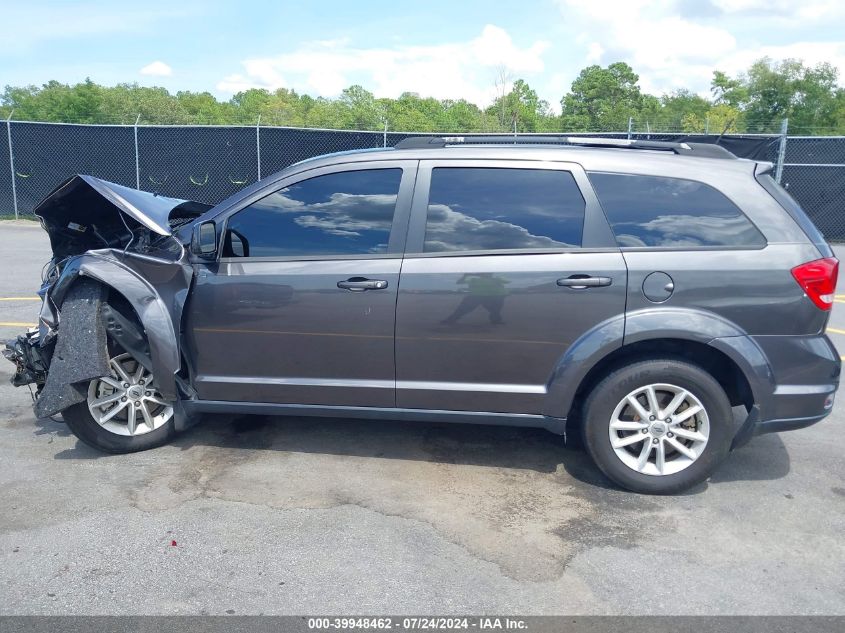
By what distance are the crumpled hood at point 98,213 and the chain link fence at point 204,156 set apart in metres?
10.7

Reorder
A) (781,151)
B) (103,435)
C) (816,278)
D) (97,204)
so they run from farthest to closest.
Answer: (781,151) → (97,204) → (103,435) → (816,278)

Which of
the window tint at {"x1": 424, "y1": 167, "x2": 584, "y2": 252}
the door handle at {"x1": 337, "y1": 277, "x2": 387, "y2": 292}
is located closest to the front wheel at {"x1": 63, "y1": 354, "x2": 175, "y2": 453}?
the door handle at {"x1": 337, "y1": 277, "x2": 387, "y2": 292}

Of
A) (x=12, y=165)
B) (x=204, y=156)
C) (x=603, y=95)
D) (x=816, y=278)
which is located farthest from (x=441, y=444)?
(x=603, y=95)

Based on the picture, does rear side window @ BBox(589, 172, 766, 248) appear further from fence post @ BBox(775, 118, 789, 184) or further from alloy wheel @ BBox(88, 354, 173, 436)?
fence post @ BBox(775, 118, 789, 184)

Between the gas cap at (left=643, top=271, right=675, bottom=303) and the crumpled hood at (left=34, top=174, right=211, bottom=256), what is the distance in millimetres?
2905

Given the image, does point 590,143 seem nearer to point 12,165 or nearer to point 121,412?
point 121,412

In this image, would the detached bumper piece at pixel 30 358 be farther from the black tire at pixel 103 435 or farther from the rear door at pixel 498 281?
the rear door at pixel 498 281

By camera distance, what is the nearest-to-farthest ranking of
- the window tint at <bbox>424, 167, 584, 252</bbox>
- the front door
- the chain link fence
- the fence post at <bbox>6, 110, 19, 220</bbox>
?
the window tint at <bbox>424, 167, 584, 252</bbox> < the front door < the chain link fence < the fence post at <bbox>6, 110, 19, 220</bbox>

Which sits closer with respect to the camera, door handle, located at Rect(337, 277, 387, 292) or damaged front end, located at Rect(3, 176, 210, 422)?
door handle, located at Rect(337, 277, 387, 292)

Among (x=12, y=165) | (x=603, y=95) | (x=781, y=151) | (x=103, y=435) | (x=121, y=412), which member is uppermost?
(x=603, y=95)

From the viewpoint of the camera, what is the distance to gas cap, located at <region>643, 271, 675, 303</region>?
3674 millimetres

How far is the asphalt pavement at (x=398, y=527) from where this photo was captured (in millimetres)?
2934

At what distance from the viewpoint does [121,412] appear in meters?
4.33

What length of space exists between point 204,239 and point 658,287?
8.54ft
